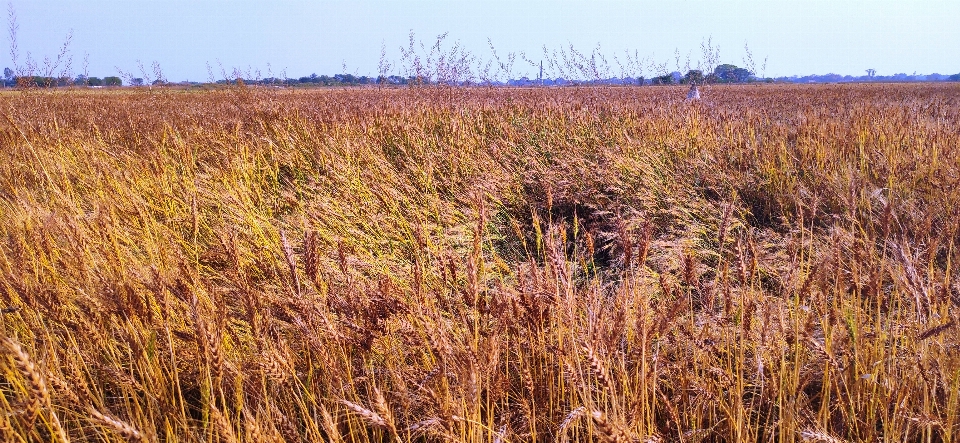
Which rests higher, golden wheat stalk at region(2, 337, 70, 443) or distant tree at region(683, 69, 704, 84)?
distant tree at region(683, 69, 704, 84)

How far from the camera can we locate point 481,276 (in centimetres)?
260

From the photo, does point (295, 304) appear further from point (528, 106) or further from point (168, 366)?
point (528, 106)

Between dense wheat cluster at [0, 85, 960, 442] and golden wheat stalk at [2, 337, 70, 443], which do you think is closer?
golden wheat stalk at [2, 337, 70, 443]

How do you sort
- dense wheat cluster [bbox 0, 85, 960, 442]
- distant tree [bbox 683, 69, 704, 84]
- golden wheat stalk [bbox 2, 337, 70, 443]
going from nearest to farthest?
golden wheat stalk [bbox 2, 337, 70, 443] < dense wheat cluster [bbox 0, 85, 960, 442] < distant tree [bbox 683, 69, 704, 84]

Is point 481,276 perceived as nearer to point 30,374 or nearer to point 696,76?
point 30,374

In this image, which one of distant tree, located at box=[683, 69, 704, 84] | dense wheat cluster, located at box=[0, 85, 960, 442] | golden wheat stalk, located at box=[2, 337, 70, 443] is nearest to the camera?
golden wheat stalk, located at box=[2, 337, 70, 443]

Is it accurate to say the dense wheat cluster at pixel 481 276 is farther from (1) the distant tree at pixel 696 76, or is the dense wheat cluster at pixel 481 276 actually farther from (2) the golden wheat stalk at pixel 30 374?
(1) the distant tree at pixel 696 76

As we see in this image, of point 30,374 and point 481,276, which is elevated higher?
point 30,374

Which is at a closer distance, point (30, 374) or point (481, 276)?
point (30, 374)

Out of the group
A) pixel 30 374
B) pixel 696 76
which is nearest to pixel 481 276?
pixel 30 374

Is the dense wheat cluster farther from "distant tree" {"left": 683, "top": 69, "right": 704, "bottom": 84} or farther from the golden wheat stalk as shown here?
"distant tree" {"left": 683, "top": 69, "right": 704, "bottom": 84}

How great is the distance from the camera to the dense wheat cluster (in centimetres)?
143

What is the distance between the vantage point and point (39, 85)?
862cm

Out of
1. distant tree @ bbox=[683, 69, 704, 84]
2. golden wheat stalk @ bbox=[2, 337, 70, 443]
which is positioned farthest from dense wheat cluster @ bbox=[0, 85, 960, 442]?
distant tree @ bbox=[683, 69, 704, 84]
